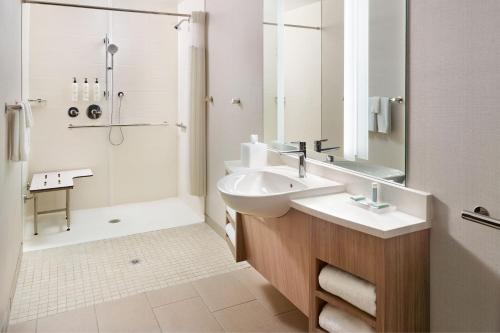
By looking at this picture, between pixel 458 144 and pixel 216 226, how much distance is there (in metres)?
2.72

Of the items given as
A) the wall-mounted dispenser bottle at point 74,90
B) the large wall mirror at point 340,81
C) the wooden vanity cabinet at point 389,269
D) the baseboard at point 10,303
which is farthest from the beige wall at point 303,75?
the wall-mounted dispenser bottle at point 74,90

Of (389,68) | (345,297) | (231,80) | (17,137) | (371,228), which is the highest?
(231,80)

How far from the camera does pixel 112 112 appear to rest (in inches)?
183

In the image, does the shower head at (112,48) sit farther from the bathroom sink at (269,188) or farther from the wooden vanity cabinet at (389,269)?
the wooden vanity cabinet at (389,269)

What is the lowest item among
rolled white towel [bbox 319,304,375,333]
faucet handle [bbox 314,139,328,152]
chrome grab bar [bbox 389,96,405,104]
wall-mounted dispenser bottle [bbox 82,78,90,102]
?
rolled white towel [bbox 319,304,375,333]

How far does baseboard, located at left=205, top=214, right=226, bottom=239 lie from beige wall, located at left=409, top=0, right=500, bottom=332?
2295mm

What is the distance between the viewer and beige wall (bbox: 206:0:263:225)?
2.96m

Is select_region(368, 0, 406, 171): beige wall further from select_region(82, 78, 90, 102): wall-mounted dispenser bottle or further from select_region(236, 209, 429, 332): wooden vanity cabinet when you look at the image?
select_region(82, 78, 90, 102): wall-mounted dispenser bottle

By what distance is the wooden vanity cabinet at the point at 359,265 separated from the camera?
1.53 m

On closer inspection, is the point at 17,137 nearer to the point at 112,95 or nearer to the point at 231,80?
the point at 231,80

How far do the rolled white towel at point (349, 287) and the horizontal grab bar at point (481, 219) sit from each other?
47 cm

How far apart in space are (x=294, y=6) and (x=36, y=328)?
8.33ft

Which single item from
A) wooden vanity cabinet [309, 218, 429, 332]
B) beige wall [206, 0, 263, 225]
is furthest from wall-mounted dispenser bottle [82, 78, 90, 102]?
wooden vanity cabinet [309, 218, 429, 332]

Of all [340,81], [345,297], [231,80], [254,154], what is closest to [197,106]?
[231,80]
